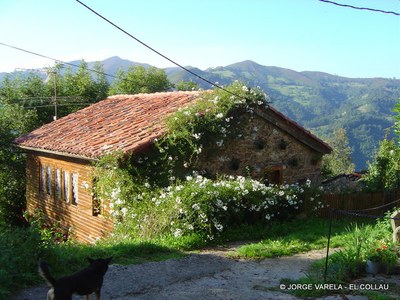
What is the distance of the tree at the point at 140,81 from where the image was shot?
105 feet

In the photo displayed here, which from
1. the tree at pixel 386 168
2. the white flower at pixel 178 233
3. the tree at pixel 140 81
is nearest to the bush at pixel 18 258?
the white flower at pixel 178 233

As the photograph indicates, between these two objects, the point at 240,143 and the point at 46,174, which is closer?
the point at 240,143

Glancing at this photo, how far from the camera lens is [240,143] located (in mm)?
13008

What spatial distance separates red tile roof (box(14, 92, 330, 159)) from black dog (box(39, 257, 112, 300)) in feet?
19.3

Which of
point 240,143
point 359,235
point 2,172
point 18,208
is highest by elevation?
point 240,143

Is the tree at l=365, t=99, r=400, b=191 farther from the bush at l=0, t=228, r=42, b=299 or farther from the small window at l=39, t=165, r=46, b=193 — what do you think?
the small window at l=39, t=165, r=46, b=193

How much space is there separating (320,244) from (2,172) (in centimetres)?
1641

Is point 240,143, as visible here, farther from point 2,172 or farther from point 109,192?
point 2,172

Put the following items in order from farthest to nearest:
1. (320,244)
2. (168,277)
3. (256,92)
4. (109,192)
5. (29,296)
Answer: (256,92)
(109,192)
(320,244)
(168,277)
(29,296)

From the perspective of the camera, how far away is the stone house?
40.3 feet

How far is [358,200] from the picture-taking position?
530 inches

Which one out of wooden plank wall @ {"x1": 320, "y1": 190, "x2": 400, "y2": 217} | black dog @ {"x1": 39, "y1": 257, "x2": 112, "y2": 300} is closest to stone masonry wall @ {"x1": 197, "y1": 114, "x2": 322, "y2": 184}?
wooden plank wall @ {"x1": 320, "y1": 190, "x2": 400, "y2": 217}

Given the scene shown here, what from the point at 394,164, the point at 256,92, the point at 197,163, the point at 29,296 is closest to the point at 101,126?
the point at 197,163

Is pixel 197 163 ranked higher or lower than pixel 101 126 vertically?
lower
